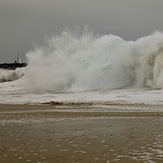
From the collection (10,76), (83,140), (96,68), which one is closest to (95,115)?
(83,140)

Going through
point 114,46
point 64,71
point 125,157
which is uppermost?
point 114,46

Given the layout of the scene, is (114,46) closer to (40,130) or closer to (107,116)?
(107,116)

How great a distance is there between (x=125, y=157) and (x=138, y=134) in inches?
82.8

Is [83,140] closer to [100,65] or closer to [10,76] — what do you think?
[100,65]

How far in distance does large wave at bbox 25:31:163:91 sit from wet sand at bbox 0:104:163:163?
12555 millimetres

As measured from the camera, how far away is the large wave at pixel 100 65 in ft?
81.5

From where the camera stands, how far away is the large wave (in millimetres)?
Result: 24828

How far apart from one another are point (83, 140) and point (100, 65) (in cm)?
2078

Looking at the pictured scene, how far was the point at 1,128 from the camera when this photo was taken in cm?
900

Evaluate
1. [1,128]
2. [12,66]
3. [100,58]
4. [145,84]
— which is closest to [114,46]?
[100,58]

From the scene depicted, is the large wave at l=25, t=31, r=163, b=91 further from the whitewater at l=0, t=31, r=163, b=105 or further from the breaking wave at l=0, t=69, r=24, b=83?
the breaking wave at l=0, t=69, r=24, b=83

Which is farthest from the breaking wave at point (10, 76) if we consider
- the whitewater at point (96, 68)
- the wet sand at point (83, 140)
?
the wet sand at point (83, 140)

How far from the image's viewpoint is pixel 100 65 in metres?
27.7

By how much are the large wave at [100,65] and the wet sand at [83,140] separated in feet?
41.2
